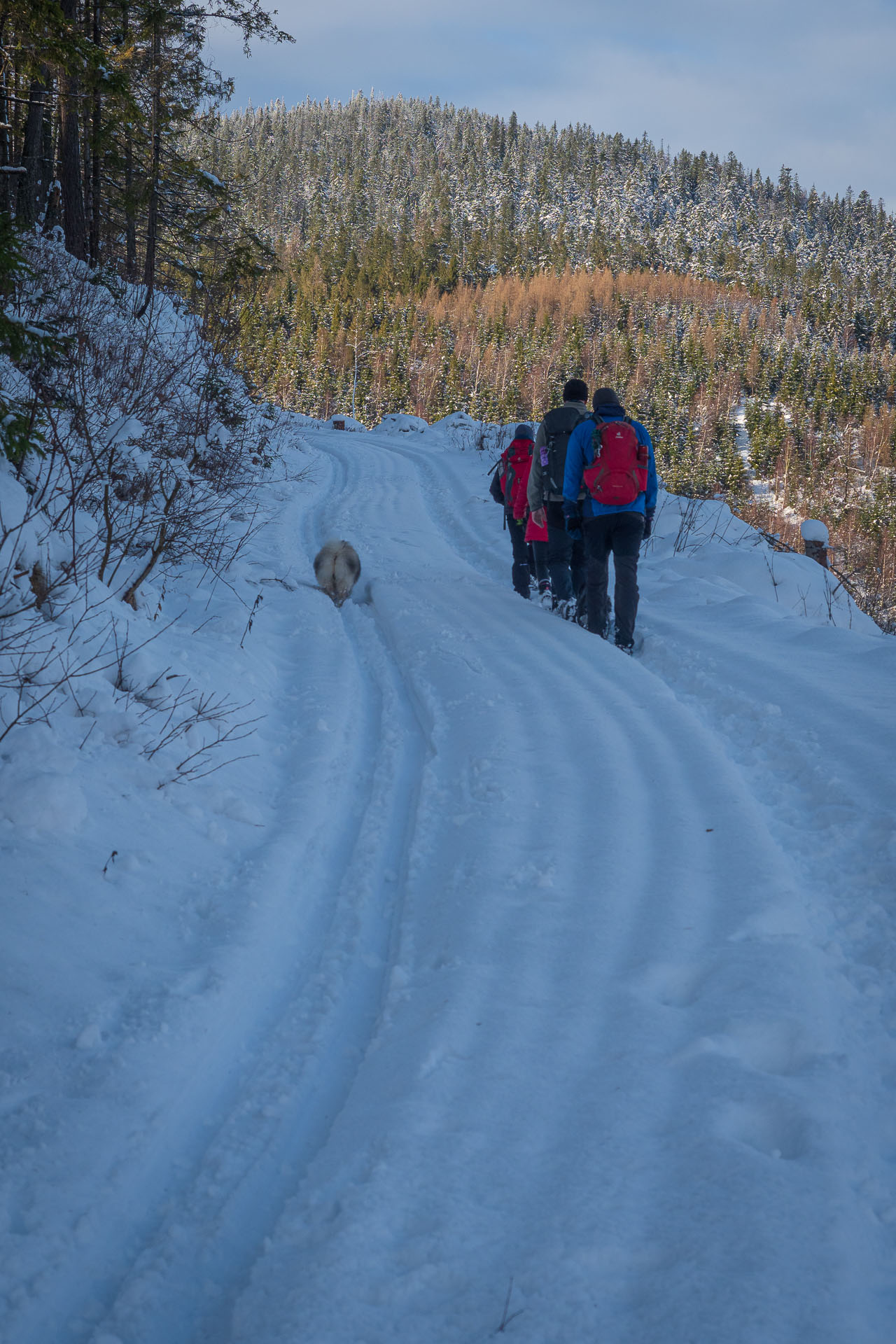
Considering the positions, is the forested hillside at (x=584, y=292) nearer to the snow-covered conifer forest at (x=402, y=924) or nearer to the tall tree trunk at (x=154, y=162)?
the tall tree trunk at (x=154, y=162)

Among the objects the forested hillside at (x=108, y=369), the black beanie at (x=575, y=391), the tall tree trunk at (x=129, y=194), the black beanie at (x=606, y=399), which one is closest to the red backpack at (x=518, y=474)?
the black beanie at (x=575, y=391)

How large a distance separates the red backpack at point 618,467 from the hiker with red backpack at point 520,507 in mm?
1548

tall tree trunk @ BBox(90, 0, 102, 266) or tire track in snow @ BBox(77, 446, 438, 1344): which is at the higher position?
tall tree trunk @ BBox(90, 0, 102, 266)

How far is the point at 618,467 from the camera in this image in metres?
5.87

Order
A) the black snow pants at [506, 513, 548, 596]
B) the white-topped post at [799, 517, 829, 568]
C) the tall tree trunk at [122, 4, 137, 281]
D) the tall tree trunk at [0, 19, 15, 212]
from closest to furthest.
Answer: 1. the black snow pants at [506, 513, 548, 596]
2. the tall tree trunk at [0, 19, 15, 212]
3. the white-topped post at [799, 517, 829, 568]
4. the tall tree trunk at [122, 4, 137, 281]

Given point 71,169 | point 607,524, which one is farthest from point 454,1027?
point 71,169

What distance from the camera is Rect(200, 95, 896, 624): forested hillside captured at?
222 ft

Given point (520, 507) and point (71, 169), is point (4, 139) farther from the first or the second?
point (520, 507)

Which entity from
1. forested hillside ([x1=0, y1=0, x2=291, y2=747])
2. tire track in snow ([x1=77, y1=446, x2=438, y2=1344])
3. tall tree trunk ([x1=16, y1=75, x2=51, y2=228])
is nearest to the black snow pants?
forested hillside ([x1=0, y1=0, x2=291, y2=747])

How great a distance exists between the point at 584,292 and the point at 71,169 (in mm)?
103887

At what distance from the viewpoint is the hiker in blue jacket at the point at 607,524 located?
594cm

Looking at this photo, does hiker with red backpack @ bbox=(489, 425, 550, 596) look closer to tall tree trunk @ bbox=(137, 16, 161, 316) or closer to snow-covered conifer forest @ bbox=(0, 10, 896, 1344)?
snow-covered conifer forest @ bbox=(0, 10, 896, 1344)

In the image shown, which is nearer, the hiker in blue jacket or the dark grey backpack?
the hiker in blue jacket

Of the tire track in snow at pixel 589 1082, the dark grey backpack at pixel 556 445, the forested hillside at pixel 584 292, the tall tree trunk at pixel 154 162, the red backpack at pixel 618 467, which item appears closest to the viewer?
the tire track in snow at pixel 589 1082
